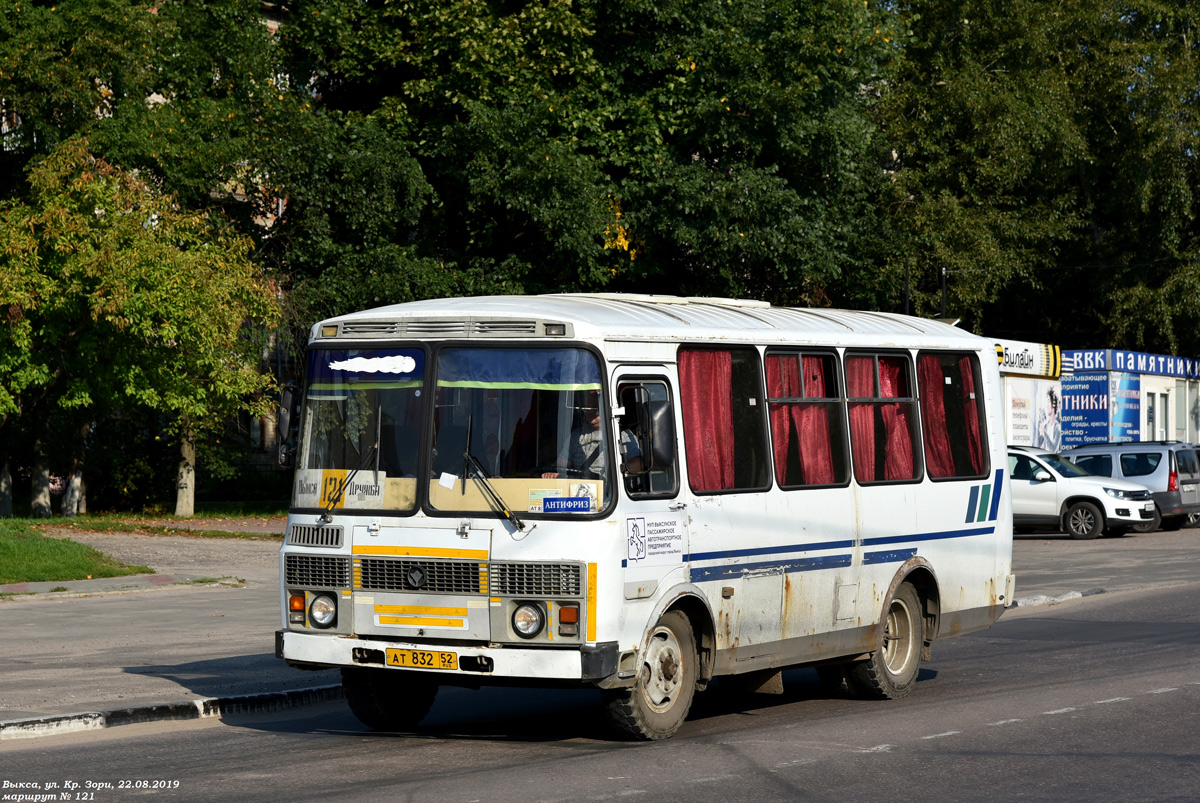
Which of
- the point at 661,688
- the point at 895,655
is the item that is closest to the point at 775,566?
the point at 661,688

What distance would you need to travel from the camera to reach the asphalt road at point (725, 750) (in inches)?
315

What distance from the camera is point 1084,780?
8.26 meters

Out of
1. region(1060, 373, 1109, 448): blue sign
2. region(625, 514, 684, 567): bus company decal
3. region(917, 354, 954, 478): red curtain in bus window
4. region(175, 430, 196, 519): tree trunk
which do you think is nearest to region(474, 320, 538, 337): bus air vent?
region(625, 514, 684, 567): bus company decal

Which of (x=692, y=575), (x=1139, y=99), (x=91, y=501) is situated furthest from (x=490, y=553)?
(x=1139, y=99)

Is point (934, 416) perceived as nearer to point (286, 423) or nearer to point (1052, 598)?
point (286, 423)

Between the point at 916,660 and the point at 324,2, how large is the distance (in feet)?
83.7

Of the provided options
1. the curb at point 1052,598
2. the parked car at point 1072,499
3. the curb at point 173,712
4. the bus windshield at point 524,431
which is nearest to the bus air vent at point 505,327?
the bus windshield at point 524,431

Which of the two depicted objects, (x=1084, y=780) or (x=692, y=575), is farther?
(x=692, y=575)

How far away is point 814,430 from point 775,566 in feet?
3.84

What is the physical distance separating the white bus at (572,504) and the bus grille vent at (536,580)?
0.5 inches

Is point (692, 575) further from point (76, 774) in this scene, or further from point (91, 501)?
point (91, 501)

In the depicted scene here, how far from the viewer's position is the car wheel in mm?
31688

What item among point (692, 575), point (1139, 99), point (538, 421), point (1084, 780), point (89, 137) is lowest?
point (1084, 780)

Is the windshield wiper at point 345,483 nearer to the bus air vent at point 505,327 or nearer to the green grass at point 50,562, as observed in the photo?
the bus air vent at point 505,327
